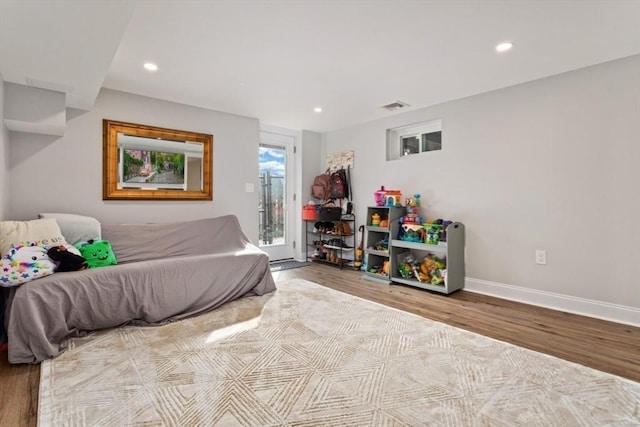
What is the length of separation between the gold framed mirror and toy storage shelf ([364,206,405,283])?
2.14 m

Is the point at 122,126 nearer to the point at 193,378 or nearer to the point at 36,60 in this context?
the point at 36,60

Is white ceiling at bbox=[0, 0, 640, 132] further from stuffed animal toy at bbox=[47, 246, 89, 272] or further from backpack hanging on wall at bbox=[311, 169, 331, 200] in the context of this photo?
backpack hanging on wall at bbox=[311, 169, 331, 200]

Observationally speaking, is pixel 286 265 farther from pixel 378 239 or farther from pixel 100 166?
pixel 100 166

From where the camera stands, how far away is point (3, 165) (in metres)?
2.49

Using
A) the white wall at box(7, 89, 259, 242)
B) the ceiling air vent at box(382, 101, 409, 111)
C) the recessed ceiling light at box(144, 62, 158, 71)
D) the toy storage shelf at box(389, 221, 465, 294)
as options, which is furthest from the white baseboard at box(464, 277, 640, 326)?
the recessed ceiling light at box(144, 62, 158, 71)

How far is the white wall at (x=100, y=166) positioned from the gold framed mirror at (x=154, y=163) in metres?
0.07

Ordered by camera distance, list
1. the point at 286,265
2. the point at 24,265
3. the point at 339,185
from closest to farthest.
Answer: the point at 24,265 → the point at 286,265 → the point at 339,185

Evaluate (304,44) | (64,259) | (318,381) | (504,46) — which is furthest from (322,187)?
(318,381)

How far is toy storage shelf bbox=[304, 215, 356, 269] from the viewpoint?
4.69 m

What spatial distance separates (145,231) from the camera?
3141 mm

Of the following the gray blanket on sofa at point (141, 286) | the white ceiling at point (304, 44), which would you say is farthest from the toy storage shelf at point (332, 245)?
the white ceiling at point (304, 44)

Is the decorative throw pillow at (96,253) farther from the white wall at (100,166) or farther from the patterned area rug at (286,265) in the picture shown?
the patterned area rug at (286,265)

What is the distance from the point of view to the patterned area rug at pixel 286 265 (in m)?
4.41

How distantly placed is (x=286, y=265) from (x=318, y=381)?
3.03 metres
